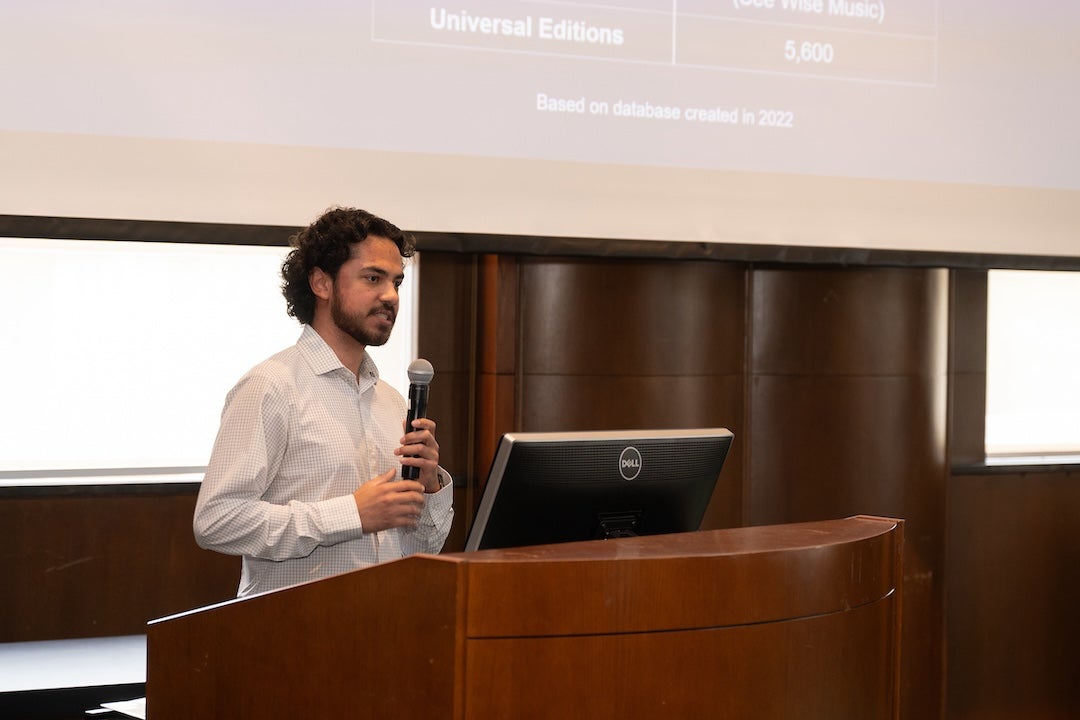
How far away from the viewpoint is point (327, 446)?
2.20 meters

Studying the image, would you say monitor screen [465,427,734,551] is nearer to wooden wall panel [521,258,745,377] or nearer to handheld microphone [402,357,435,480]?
handheld microphone [402,357,435,480]

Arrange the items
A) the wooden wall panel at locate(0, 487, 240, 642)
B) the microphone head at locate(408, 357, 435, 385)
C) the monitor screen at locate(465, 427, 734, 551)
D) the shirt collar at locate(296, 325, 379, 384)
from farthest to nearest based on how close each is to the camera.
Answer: the wooden wall panel at locate(0, 487, 240, 642) → the shirt collar at locate(296, 325, 379, 384) → the microphone head at locate(408, 357, 435, 385) → the monitor screen at locate(465, 427, 734, 551)

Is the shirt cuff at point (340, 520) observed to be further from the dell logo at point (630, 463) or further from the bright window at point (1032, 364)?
the bright window at point (1032, 364)

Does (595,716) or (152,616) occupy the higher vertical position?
(595,716)

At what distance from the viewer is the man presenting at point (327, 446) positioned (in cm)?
201

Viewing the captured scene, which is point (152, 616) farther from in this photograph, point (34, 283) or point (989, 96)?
point (989, 96)

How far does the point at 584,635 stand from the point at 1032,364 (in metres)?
3.81

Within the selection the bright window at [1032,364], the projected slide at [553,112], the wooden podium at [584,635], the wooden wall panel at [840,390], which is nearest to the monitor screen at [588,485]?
the wooden podium at [584,635]

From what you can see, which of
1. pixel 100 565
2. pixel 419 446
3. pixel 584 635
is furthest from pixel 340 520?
pixel 100 565

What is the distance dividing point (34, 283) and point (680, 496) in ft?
8.20

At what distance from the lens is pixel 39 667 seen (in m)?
3.22

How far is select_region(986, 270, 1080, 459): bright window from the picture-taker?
14.6 ft

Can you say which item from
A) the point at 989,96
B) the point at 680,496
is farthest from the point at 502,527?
the point at 989,96

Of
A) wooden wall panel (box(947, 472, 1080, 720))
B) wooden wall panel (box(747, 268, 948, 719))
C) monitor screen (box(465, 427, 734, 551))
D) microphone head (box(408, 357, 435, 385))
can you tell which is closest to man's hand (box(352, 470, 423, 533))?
microphone head (box(408, 357, 435, 385))
